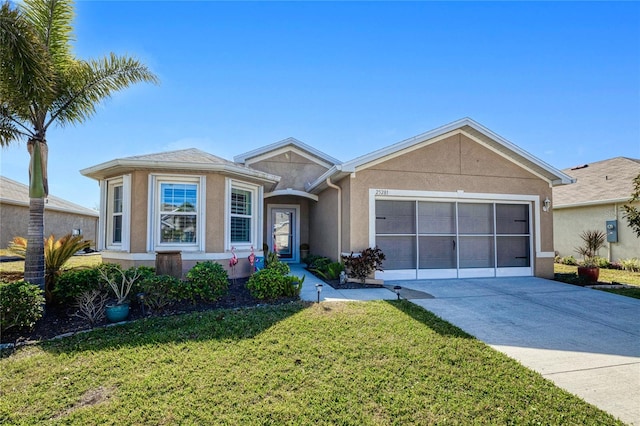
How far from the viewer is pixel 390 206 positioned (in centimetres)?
977

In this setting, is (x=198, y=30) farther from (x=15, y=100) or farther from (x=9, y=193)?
(x=9, y=193)

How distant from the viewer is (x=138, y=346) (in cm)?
456

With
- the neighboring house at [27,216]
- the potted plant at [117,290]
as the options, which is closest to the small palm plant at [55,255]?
the potted plant at [117,290]

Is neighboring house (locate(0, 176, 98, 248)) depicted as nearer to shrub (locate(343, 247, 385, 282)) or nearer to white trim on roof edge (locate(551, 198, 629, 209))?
shrub (locate(343, 247, 385, 282))

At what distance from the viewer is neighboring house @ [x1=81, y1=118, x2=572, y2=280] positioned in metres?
8.58

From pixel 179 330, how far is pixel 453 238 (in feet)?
27.6

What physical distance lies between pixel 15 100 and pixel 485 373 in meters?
9.46

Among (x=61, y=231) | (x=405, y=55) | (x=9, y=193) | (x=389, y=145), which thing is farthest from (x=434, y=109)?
(x=61, y=231)

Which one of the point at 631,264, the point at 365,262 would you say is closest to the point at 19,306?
the point at 365,262

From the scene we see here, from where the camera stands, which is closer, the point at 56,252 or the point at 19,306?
the point at 19,306

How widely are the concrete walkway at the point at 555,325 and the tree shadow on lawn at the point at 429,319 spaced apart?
20cm

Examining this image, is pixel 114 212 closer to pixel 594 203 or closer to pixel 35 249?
pixel 35 249

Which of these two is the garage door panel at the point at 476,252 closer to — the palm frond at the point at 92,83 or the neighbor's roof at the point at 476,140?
the neighbor's roof at the point at 476,140

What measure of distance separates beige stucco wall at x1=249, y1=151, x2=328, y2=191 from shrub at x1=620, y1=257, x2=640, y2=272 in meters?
13.6
